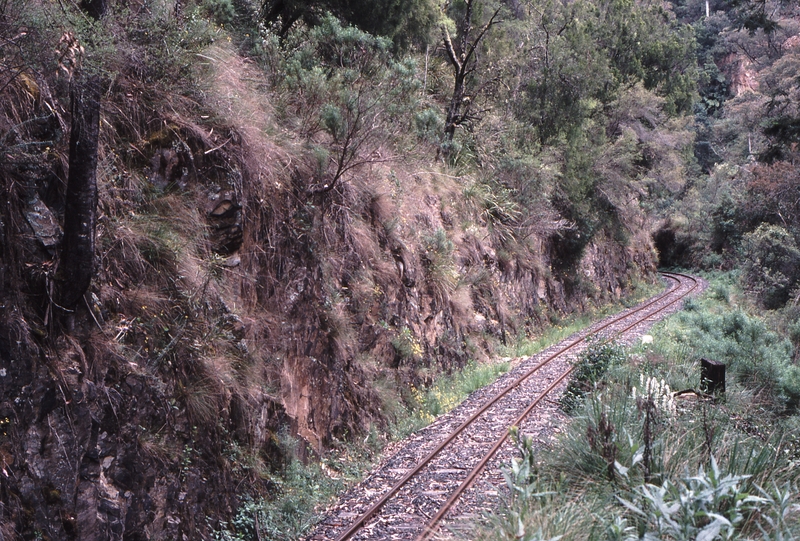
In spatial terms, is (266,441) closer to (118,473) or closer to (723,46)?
(118,473)

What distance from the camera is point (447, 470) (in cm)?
903

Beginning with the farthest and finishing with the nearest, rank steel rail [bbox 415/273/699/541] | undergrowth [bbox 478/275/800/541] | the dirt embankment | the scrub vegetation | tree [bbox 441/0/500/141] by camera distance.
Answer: tree [bbox 441/0/500/141], steel rail [bbox 415/273/699/541], the scrub vegetation, the dirt embankment, undergrowth [bbox 478/275/800/541]

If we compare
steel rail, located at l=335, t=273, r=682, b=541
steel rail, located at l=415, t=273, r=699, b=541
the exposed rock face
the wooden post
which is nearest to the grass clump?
steel rail, located at l=335, t=273, r=682, b=541

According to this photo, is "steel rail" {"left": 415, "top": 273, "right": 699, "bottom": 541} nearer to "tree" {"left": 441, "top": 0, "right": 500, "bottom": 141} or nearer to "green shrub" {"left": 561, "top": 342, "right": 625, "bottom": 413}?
"green shrub" {"left": 561, "top": 342, "right": 625, "bottom": 413}

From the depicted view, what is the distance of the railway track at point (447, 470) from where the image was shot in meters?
7.48

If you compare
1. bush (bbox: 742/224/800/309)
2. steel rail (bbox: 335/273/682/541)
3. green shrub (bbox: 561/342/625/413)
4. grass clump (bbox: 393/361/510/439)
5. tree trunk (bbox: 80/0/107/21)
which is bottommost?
grass clump (bbox: 393/361/510/439)

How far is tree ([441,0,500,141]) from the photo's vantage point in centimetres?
2073

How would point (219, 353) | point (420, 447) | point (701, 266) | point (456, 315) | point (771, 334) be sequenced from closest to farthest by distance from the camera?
point (219, 353), point (420, 447), point (771, 334), point (456, 315), point (701, 266)

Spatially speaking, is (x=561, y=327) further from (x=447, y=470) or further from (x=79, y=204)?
(x=79, y=204)

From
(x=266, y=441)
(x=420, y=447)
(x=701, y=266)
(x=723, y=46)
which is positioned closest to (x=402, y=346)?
(x=420, y=447)

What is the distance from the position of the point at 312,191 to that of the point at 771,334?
11.5m

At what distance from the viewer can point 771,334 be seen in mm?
15461

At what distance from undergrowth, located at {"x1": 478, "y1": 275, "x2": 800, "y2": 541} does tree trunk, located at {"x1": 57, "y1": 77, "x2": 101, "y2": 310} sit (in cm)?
439

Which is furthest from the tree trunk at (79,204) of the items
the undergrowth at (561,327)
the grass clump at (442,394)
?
the undergrowth at (561,327)
